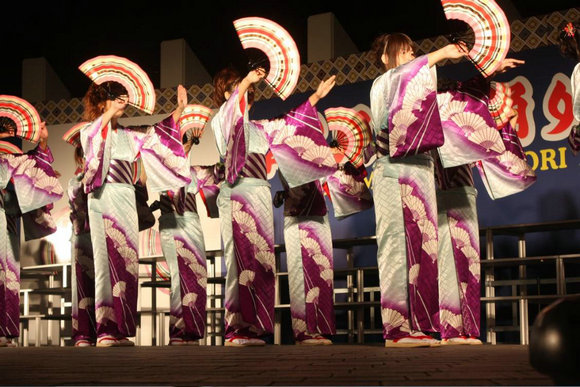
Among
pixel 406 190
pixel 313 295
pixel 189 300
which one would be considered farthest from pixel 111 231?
pixel 406 190

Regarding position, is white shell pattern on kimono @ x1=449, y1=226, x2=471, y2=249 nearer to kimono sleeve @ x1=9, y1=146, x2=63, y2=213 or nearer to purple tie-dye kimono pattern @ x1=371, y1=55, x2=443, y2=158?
purple tie-dye kimono pattern @ x1=371, y1=55, x2=443, y2=158

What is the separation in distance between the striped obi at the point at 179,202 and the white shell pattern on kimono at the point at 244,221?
1340mm

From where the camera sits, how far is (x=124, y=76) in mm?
5508

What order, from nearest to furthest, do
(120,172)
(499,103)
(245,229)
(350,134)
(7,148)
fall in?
1. (245,229)
2. (499,103)
3. (120,172)
4. (350,134)
5. (7,148)

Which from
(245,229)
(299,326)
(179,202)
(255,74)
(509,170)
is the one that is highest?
(255,74)

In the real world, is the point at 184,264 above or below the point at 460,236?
below

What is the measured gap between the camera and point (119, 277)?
211 inches

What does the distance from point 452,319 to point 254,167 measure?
58.7 inches

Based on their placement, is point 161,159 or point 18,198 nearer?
point 161,159

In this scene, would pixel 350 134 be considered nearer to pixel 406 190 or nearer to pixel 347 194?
pixel 347 194

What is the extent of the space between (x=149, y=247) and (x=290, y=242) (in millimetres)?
3638

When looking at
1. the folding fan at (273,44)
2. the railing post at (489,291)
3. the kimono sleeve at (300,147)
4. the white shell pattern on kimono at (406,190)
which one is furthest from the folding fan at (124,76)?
the railing post at (489,291)

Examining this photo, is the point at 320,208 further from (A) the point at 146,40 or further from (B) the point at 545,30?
(A) the point at 146,40

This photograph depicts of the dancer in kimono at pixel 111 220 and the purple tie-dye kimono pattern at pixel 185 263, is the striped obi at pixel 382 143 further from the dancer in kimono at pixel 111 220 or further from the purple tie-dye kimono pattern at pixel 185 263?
the purple tie-dye kimono pattern at pixel 185 263
